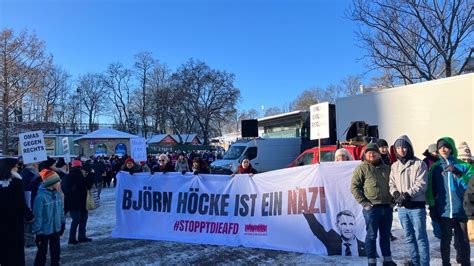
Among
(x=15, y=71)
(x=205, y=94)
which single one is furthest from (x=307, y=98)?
(x=15, y=71)

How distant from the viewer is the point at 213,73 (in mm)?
67750

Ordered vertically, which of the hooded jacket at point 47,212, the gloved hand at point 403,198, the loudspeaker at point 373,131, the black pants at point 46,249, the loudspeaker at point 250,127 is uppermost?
the loudspeaker at point 250,127

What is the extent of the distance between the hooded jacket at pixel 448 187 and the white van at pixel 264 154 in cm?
1540

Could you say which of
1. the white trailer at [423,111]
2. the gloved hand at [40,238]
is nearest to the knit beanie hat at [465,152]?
the white trailer at [423,111]

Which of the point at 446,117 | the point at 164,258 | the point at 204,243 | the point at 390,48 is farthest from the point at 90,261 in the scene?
the point at 390,48

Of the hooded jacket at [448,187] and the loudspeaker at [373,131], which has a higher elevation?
the loudspeaker at [373,131]

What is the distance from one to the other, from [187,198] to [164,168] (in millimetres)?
1531

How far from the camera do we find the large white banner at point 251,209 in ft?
22.0

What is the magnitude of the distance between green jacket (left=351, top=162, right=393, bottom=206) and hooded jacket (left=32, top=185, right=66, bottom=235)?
168 inches

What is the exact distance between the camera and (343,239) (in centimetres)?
662

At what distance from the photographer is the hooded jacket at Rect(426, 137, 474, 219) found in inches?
211

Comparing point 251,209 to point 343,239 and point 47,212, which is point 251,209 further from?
point 47,212

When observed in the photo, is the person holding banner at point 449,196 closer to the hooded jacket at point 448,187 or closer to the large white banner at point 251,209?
the hooded jacket at point 448,187

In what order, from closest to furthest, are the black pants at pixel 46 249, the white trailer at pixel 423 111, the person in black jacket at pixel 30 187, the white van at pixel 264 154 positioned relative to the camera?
the black pants at pixel 46 249 < the person in black jacket at pixel 30 187 < the white trailer at pixel 423 111 < the white van at pixel 264 154
